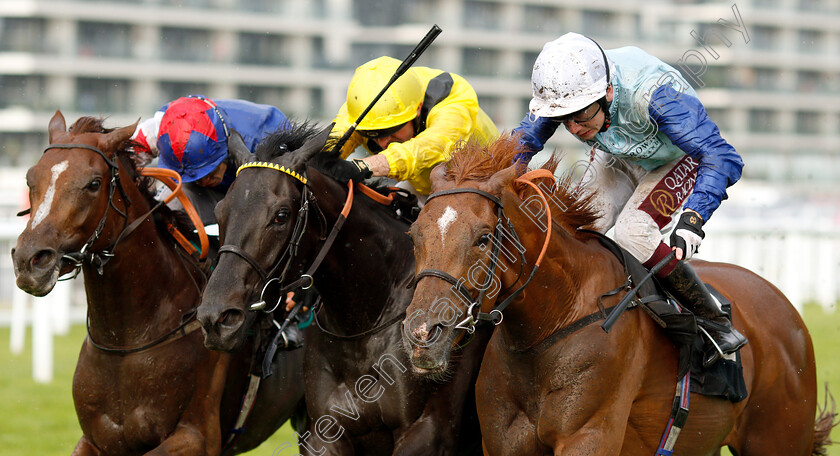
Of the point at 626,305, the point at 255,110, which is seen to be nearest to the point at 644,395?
the point at 626,305

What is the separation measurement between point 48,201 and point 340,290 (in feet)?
4.03

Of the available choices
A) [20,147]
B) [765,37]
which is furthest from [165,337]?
[20,147]

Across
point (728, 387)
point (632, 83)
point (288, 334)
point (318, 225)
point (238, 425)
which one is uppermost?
point (632, 83)

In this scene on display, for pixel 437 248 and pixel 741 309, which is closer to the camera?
pixel 437 248

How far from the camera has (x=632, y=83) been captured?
4.02 m

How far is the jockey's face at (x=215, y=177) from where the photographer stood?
4.90m

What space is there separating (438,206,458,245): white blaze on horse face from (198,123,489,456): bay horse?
0.86 meters

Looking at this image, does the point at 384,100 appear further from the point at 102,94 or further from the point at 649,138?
the point at 102,94

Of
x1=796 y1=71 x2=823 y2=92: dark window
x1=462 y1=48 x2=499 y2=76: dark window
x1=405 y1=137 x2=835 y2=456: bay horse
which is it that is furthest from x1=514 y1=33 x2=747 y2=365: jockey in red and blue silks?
x1=462 y1=48 x2=499 y2=76: dark window

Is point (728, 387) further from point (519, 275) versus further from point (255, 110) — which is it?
point (255, 110)

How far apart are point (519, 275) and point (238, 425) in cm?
189

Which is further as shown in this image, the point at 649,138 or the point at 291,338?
the point at 291,338

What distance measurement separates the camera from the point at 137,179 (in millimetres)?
4383

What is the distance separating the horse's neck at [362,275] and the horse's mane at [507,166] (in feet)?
1.91
